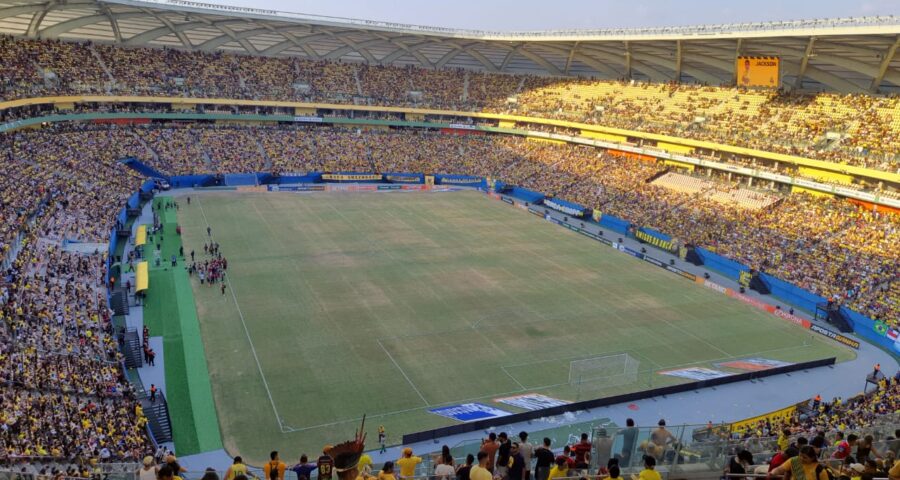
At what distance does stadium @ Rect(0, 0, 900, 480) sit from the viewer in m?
20.2

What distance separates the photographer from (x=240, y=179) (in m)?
66.4

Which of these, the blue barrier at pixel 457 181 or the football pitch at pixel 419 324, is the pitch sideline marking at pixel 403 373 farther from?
the blue barrier at pixel 457 181

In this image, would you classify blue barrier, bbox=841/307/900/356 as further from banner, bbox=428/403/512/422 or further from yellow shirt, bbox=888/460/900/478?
yellow shirt, bbox=888/460/900/478

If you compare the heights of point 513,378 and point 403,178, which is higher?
point 403,178

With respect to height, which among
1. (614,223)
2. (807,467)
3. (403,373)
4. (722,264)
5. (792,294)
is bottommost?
(403,373)

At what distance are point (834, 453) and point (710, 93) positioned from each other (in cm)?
6151

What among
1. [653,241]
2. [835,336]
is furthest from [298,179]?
[835,336]

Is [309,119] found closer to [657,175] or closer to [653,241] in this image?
[657,175]

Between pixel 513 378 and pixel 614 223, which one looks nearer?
pixel 513 378

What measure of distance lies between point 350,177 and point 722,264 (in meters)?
41.0

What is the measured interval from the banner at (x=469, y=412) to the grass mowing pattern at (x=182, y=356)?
25.9ft

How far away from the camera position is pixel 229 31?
73.3 metres

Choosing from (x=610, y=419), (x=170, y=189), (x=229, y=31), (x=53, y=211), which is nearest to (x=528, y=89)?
(x=229, y=31)

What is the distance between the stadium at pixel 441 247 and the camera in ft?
66.4
